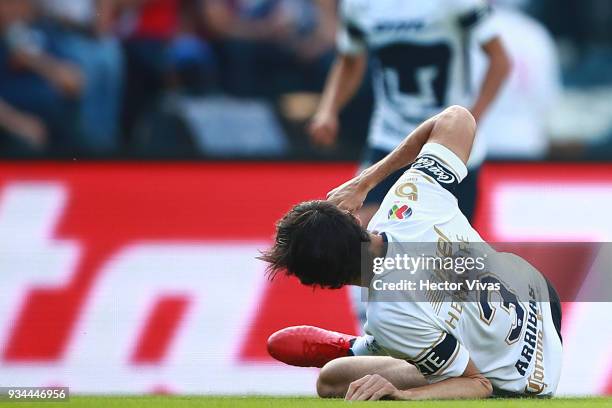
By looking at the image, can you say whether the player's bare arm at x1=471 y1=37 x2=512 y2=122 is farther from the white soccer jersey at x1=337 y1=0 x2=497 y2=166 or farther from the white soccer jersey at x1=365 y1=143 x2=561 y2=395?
the white soccer jersey at x1=365 y1=143 x2=561 y2=395

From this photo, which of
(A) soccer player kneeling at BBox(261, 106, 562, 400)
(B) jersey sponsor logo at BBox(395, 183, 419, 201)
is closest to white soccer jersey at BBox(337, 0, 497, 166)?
(A) soccer player kneeling at BBox(261, 106, 562, 400)

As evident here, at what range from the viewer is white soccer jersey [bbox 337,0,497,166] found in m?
8.01

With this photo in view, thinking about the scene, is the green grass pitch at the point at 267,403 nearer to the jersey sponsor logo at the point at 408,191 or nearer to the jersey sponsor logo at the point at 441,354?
the jersey sponsor logo at the point at 441,354

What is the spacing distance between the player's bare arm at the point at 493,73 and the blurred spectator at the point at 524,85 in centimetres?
162

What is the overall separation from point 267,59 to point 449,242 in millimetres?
4566

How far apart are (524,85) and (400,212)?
473cm

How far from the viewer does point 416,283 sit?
5457mm

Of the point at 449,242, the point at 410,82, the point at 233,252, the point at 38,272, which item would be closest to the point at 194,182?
the point at 233,252

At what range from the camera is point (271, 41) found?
32.8ft

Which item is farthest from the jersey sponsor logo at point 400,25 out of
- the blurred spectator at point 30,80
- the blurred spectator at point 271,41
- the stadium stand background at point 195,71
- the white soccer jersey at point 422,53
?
the blurred spectator at point 30,80

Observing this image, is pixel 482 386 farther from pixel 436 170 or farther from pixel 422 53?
pixel 422 53

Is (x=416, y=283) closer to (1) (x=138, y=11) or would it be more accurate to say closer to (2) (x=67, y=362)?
(2) (x=67, y=362)

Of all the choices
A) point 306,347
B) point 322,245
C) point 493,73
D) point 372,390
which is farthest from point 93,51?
point 372,390

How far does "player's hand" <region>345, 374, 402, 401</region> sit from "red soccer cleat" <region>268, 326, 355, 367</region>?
2.06ft
